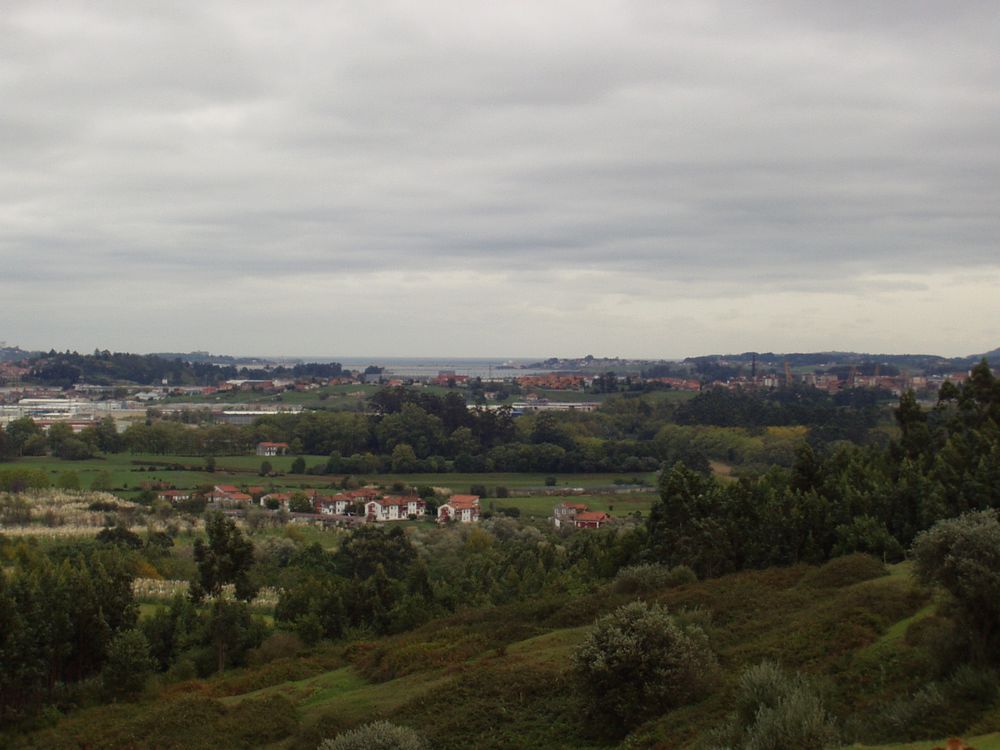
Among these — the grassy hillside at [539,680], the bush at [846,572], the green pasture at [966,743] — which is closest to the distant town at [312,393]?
the grassy hillside at [539,680]

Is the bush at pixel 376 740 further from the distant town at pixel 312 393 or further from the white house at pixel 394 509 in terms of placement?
Answer: the distant town at pixel 312 393

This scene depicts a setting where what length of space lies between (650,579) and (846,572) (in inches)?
232

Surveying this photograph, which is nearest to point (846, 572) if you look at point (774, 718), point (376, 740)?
point (774, 718)

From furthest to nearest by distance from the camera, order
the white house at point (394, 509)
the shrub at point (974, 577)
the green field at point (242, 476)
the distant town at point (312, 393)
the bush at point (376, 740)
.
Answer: the distant town at point (312, 393), the green field at point (242, 476), the white house at point (394, 509), the shrub at point (974, 577), the bush at point (376, 740)

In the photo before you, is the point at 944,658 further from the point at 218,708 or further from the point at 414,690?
the point at 218,708

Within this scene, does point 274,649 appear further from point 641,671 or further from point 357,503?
point 357,503

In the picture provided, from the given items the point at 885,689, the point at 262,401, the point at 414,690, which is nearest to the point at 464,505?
the point at 414,690

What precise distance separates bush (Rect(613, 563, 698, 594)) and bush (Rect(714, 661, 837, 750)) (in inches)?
545

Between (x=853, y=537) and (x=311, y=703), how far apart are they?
52.1ft

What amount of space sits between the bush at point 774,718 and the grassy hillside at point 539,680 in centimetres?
62

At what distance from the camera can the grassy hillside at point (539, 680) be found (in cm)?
1509

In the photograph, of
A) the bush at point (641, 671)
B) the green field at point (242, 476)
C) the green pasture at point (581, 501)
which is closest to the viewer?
the bush at point (641, 671)

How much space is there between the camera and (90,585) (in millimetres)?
26266

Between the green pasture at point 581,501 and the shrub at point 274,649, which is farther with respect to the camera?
the green pasture at point 581,501
